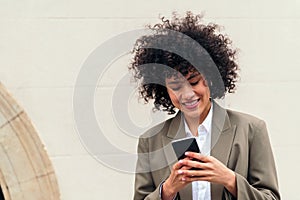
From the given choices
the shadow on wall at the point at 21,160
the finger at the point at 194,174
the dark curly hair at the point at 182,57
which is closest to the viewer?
the finger at the point at 194,174

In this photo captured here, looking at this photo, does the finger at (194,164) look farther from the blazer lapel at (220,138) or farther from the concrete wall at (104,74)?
the concrete wall at (104,74)

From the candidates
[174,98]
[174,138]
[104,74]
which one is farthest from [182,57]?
[104,74]

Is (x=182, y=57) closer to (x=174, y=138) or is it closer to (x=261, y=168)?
(x=174, y=138)

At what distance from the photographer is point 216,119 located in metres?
Answer: 2.56

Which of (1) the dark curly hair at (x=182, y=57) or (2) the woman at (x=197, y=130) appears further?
(1) the dark curly hair at (x=182, y=57)

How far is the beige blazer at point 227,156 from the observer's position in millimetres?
2465

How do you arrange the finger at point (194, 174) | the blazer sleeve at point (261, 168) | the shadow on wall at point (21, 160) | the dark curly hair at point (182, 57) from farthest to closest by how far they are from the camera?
the shadow on wall at point (21, 160) < the dark curly hair at point (182, 57) < the blazer sleeve at point (261, 168) < the finger at point (194, 174)

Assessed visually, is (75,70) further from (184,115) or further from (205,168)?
(205,168)

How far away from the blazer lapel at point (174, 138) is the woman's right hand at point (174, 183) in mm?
55

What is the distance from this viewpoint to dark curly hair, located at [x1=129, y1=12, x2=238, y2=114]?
2.57 m

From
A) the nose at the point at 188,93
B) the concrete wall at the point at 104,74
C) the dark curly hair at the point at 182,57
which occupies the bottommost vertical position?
the nose at the point at 188,93

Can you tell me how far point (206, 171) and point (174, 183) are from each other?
0.12 meters

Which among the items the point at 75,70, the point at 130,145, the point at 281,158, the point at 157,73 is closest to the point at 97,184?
the point at 130,145

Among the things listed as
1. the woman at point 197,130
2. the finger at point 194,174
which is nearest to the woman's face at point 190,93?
the woman at point 197,130
